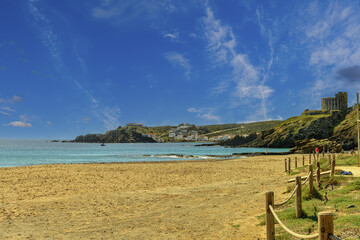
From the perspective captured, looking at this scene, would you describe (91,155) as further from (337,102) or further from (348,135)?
(337,102)

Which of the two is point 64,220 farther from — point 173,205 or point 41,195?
point 41,195

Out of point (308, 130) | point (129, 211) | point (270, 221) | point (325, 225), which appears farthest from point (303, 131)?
point (325, 225)

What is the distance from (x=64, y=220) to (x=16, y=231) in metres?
1.93

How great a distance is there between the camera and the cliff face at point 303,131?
336ft

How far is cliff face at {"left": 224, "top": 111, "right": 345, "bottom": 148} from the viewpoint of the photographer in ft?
336

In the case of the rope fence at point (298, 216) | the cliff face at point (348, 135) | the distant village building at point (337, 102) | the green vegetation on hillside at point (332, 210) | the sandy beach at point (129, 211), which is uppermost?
the distant village building at point (337, 102)

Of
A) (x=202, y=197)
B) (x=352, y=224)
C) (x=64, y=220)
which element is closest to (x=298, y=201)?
(x=352, y=224)

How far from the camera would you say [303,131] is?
10544cm

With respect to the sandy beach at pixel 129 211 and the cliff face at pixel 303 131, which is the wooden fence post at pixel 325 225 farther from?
the cliff face at pixel 303 131

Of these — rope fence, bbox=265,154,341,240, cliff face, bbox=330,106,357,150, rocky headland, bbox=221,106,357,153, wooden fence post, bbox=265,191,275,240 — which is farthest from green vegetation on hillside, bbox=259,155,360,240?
rocky headland, bbox=221,106,357,153

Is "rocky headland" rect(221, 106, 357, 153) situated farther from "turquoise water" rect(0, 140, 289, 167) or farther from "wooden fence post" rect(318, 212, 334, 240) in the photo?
"wooden fence post" rect(318, 212, 334, 240)

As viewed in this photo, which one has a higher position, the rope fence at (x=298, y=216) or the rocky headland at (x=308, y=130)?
the rocky headland at (x=308, y=130)

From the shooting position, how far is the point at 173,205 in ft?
46.4

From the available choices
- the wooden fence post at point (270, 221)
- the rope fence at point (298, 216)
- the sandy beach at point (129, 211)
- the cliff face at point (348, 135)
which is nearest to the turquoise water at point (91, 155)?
the cliff face at point (348, 135)
